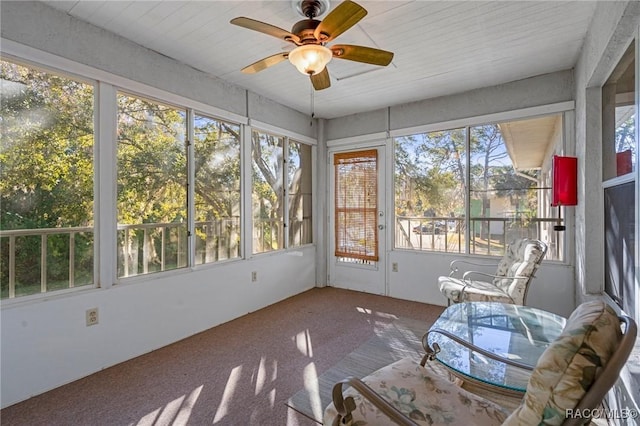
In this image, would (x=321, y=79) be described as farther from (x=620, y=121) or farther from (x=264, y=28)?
(x=620, y=121)

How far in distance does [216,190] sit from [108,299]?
4.67ft

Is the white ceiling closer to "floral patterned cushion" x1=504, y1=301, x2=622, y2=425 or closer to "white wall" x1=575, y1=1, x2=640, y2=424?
"white wall" x1=575, y1=1, x2=640, y2=424

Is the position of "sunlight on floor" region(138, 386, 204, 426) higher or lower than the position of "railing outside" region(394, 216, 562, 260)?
lower

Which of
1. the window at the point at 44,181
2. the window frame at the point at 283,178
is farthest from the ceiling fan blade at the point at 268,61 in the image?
the window frame at the point at 283,178

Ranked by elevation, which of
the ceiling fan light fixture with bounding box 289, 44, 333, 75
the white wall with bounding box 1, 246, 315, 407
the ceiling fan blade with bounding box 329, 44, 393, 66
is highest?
the ceiling fan blade with bounding box 329, 44, 393, 66

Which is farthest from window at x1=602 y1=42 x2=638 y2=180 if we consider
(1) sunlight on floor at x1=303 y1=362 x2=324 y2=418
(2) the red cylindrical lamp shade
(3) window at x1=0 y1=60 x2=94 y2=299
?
(3) window at x1=0 y1=60 x2=94 y2=299

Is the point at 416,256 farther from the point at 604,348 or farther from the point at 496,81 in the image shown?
the point at 604,348

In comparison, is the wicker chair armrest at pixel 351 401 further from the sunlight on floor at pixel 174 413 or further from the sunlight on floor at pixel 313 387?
the sunlight on floor at pixel 174 413

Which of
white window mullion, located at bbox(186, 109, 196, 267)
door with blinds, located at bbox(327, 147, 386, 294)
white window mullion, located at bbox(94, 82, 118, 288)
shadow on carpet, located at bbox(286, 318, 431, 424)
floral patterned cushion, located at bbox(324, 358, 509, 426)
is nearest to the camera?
floral patterned cushion, located at bbox(324, 358, 509, 426)

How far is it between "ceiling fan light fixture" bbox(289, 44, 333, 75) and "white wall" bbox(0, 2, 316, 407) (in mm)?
1537

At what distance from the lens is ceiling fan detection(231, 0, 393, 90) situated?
174cm

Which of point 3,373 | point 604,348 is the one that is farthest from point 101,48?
point 604,348

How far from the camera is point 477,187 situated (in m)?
3.72

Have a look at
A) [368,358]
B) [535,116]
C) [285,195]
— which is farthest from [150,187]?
[535,116]
